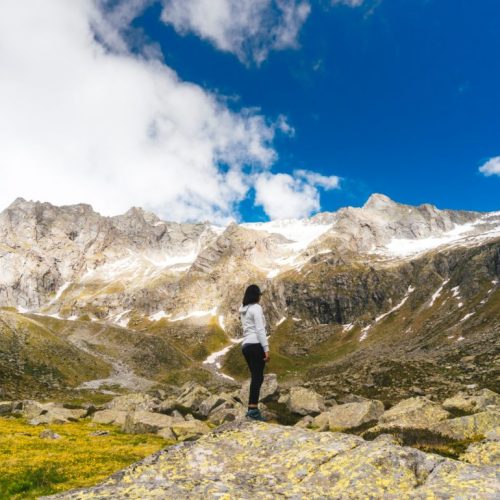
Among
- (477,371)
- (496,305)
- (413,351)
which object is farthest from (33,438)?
(496,305)

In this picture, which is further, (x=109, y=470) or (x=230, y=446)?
(x=109, y=470)

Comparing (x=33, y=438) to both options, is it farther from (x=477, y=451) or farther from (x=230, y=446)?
(x=477, y=451)

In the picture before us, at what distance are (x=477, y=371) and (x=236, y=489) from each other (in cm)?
9833

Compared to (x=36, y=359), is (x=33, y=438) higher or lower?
lower

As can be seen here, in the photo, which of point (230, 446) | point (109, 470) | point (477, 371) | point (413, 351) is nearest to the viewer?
point (230, 446)

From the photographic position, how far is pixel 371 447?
11.5m

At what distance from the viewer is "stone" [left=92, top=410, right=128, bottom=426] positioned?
171ft

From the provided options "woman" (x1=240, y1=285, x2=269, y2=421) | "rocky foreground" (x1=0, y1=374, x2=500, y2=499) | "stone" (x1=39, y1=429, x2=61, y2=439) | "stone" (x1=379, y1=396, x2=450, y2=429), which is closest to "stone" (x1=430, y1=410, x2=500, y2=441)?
"stone" (x1=379, y1=396, x2=450, y2=429)

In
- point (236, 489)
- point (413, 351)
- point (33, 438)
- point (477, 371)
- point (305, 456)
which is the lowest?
point (33, 438)

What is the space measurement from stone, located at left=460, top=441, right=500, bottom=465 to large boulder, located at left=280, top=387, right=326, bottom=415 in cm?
4326

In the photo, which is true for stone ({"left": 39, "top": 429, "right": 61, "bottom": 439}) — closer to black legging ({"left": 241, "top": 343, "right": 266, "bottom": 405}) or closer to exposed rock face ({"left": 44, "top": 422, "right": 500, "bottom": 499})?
black legging ({"left": 241, "top": 343, "right": 266, "bottom": 405})

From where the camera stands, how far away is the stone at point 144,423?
42.8m

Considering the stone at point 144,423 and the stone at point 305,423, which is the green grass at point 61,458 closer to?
the stone at point 144,423

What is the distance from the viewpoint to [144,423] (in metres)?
43.1
